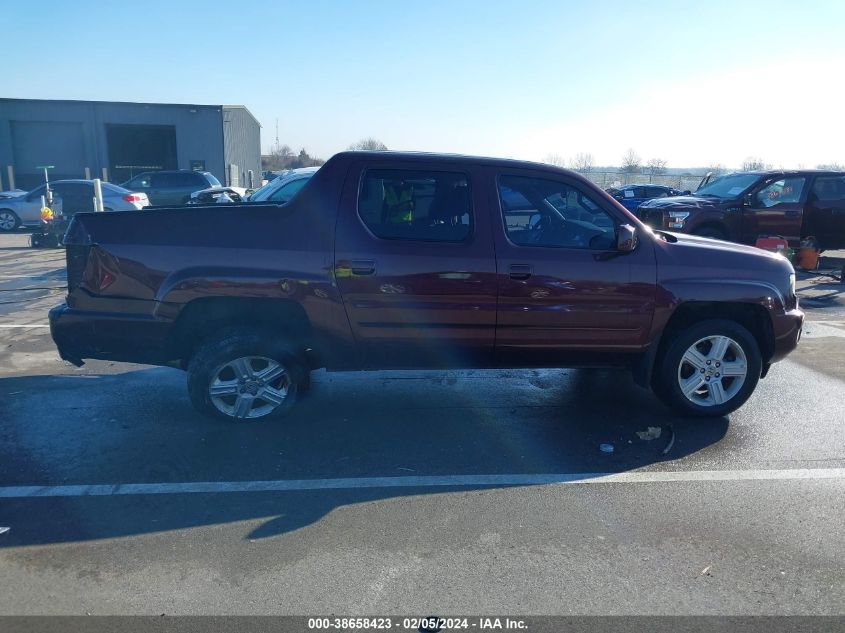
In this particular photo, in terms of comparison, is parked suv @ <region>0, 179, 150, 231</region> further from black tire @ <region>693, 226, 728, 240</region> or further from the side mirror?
the side mirror

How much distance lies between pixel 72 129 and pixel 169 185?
1689 centimetres

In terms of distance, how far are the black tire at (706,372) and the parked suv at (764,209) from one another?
773cm

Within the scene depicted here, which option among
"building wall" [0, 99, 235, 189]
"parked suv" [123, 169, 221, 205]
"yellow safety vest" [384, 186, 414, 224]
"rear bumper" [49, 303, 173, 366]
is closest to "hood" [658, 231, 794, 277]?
"yellow safety vest" [384, 186, 414, 224]

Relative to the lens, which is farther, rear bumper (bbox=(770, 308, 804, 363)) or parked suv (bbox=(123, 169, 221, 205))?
parked suv (bbox=(123, 169, 221, 205))

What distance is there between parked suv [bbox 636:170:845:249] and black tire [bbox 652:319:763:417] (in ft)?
25.4

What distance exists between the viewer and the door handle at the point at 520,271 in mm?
4781

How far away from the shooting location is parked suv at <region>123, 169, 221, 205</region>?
2277 centimetres

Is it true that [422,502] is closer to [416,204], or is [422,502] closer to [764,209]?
[416,204]

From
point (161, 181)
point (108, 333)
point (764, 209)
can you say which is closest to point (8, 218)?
point (161, 181)

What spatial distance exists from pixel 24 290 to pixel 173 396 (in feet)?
21.2

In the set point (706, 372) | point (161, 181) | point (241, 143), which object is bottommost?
point (706, 372)

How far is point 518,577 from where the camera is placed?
318 cm

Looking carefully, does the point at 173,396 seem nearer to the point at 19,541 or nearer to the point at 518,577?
the point at 19,541

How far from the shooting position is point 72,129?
35.6m
